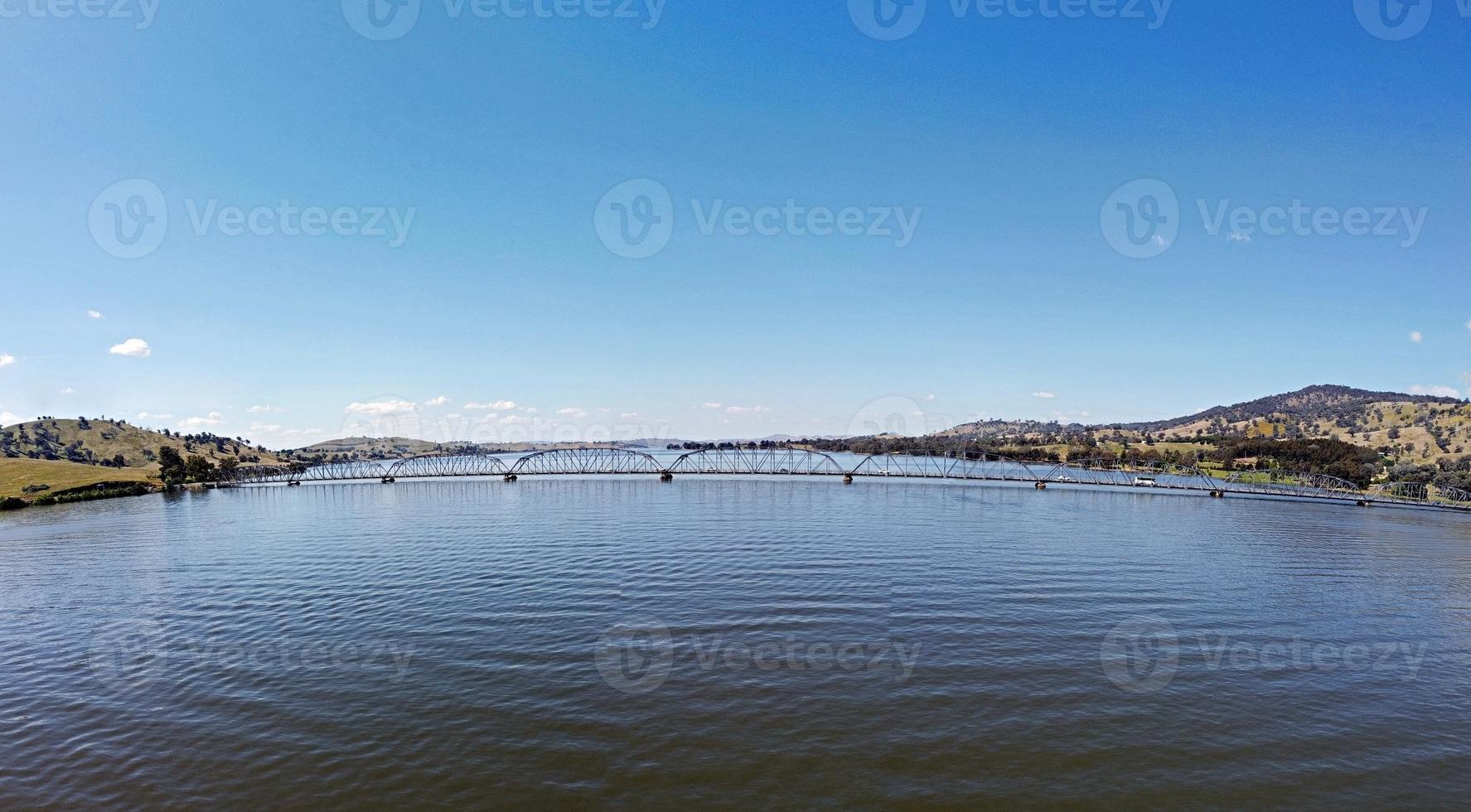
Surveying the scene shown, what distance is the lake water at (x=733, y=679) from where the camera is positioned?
15.5 m

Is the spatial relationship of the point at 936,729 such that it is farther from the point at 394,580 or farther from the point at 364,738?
the point at 394,580

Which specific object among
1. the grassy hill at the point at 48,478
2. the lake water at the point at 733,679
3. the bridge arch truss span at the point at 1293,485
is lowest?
the bridge arch truss span at the point at 1293,485

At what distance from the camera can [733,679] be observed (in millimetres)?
21531

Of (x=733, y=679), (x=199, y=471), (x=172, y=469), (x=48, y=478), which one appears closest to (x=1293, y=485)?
(x=733, y=679)

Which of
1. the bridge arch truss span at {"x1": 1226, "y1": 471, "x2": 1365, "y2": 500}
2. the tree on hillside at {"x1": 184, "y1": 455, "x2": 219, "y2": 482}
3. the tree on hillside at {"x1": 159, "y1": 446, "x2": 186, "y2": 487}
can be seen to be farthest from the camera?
the tree on hillside at {"x1": 184, "y1": 455, "x2": 219, "y2": 482}

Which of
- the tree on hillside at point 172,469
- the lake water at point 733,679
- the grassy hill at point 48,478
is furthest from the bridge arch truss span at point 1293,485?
the tree on hillside at point 172,469

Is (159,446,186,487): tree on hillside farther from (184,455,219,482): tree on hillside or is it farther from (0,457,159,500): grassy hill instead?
(0,457,159,500): grassy hill

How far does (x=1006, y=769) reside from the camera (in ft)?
52.2

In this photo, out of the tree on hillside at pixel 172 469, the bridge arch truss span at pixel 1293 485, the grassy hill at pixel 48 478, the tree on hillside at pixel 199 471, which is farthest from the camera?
the tree on hillside at pixel 199 471

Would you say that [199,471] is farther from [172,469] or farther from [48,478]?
[48,478]

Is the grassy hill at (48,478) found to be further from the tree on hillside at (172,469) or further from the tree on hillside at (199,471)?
the tree on hillside at (199,471)

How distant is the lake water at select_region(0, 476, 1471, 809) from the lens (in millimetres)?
15453

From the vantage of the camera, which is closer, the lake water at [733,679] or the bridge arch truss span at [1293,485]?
the lake water at [733,679]

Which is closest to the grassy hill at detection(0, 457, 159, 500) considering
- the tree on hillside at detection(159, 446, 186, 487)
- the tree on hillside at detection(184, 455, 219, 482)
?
the tree on hillside at detection(159, 446, 186, 487)
